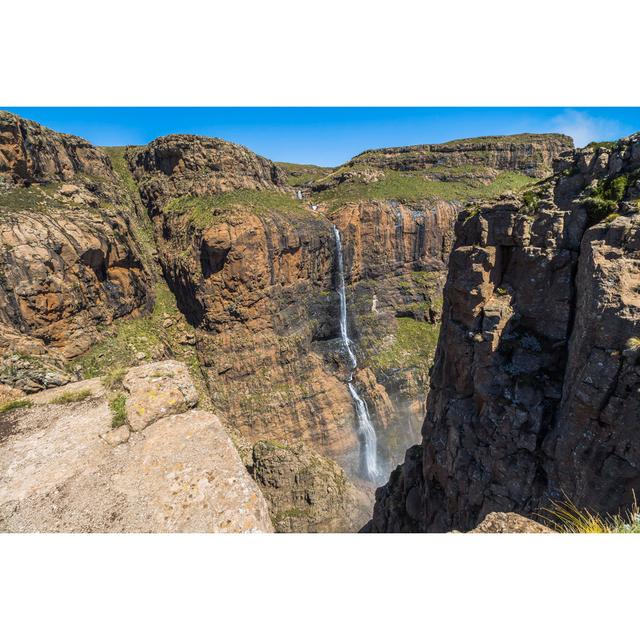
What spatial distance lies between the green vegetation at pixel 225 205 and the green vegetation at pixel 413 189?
26.1ft

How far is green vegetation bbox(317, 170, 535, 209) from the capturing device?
4525 centimetres

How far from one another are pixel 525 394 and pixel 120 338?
1112 inches

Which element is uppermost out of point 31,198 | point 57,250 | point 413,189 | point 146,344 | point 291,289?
point 31,198

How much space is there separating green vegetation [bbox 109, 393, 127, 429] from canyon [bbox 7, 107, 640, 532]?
0.20 m

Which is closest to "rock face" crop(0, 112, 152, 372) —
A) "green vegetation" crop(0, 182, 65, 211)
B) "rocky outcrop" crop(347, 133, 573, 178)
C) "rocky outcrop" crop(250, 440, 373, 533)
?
"green vegetation" crop(0, 182, 65, 211)

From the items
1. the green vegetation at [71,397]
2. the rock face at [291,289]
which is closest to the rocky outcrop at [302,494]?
the rock face at [291,289]

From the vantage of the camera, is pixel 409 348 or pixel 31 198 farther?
pixel 409 348

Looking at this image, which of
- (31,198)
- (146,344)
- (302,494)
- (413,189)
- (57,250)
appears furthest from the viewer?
(413,189)

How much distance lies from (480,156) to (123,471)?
6783cm

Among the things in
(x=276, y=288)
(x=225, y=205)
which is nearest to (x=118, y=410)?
(x=276, y=288)

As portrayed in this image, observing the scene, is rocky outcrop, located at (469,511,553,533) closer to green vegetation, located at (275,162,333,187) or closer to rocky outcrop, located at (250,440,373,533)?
rocky outcrop, located at (250,440,373,533)

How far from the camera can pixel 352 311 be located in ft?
135

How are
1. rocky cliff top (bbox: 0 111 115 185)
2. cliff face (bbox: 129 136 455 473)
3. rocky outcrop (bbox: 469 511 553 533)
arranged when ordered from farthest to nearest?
cliff face (bbox: 129 136 455 473) → rocky cliff top (bbox: 0 111 115 185) → rocky outcrop (bbox: 469 511 553 533)

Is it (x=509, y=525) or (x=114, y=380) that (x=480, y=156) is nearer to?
(x=509, y=525)
